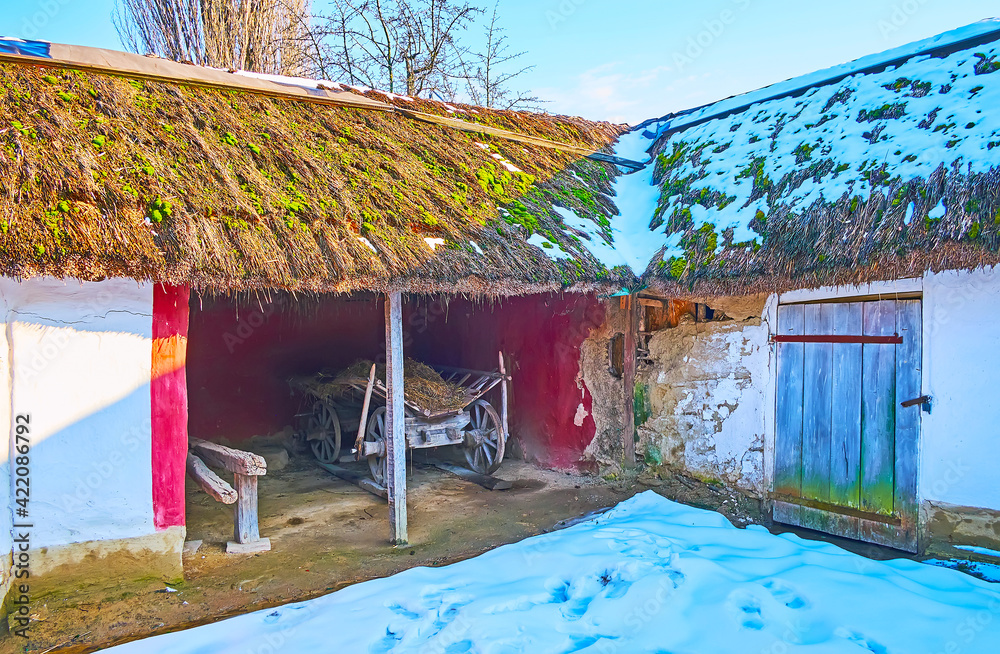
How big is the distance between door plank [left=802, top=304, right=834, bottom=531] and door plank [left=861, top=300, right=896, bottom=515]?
10.3 inches

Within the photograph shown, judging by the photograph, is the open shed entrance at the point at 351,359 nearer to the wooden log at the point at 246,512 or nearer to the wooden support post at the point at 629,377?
the wooden support post at the point at 629,377

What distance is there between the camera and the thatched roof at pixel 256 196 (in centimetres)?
368

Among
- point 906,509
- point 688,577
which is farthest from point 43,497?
point 906,509

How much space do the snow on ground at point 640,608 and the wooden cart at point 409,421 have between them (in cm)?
178

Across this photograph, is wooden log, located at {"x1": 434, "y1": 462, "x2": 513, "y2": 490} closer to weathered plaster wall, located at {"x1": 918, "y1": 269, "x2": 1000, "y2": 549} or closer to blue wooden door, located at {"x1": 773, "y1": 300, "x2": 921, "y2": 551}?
blue wooden door, located at {"x1": 773, "y1": 300, "x2": 921, "y2": 551}

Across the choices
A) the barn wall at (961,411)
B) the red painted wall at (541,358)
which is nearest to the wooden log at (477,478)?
the red painted wall at (541,358)

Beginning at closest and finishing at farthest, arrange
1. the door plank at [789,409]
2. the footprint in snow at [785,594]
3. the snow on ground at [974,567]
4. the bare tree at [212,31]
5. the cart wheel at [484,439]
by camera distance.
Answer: the footprint in snow at [785,594] → the snow on ground at [974,567] → the door plank at [789,409] → the cart wheel at [484,439] → the bare tree at [212,31]

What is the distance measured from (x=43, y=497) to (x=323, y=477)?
340 cm

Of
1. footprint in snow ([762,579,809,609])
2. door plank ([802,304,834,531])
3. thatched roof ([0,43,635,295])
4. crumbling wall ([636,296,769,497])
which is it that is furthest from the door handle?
thatched roof ([0,43,635,295])

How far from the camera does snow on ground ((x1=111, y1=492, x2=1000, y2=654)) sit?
318 centimetres

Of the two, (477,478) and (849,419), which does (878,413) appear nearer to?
(849,419)

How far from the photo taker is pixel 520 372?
24.8 ft

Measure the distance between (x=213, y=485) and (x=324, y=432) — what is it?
2.77 meters

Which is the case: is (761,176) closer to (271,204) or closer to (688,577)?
(688,577)
